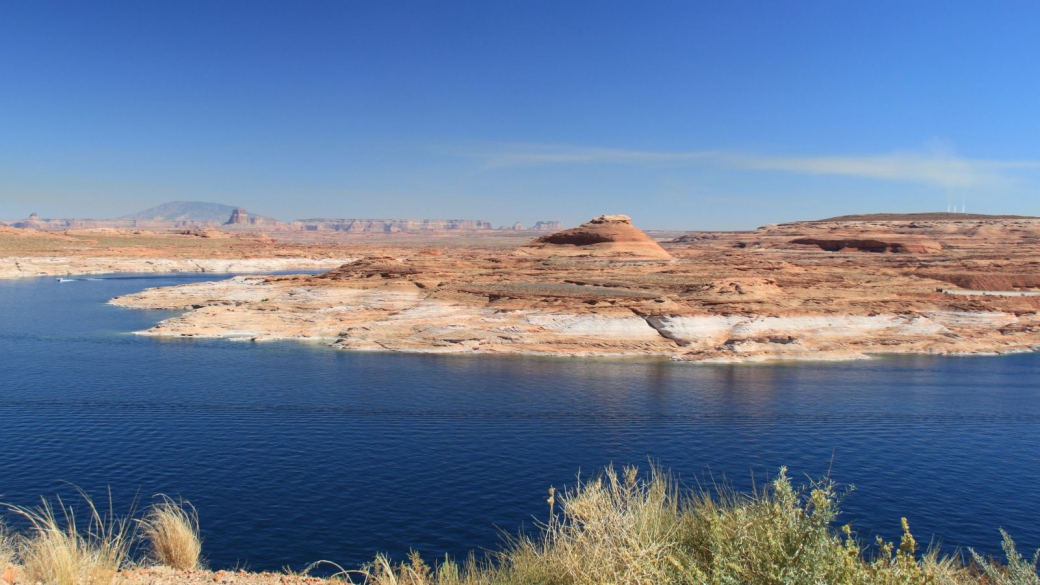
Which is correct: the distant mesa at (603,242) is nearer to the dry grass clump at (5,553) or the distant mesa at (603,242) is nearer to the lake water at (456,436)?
the lake water at (456,436)

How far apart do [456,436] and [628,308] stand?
1171 inches

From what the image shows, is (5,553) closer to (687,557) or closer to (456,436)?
(687,557)

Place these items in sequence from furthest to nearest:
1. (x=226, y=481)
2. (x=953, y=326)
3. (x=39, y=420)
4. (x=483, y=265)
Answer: (x=483, y=265) < (x=953, y=326) < (x=39, y=420) < (x=226, y=481)

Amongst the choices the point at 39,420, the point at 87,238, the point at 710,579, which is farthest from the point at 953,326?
the point at 87,238

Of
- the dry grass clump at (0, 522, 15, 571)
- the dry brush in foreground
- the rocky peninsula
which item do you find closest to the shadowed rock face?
the rocky peninsula

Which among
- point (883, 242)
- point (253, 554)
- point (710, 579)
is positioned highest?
point (883, 242)

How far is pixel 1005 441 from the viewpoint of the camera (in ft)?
103

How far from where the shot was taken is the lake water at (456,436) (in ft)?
71.4

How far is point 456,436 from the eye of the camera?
30094 millimetres

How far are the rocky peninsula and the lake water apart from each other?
4.49 m

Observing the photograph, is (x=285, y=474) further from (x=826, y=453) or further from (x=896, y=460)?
(x=896, y=460)

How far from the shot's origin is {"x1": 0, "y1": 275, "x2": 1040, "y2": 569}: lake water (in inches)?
857

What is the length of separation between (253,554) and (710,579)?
12821mm

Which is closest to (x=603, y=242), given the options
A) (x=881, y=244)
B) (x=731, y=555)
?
(x=881, y=244)
